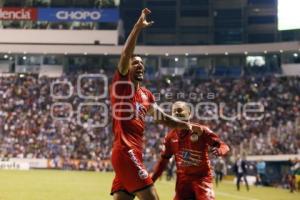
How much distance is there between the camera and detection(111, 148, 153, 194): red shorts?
7.27m

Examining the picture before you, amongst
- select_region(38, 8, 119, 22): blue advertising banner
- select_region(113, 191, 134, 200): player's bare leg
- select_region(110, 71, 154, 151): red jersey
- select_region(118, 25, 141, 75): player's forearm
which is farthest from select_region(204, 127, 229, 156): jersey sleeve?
select_region(38, 8, 119, 22): blue advertising banner

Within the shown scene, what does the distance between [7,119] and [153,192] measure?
145 ft

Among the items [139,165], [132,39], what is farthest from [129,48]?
[139,165]

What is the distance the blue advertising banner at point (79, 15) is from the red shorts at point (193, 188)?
2121 inches

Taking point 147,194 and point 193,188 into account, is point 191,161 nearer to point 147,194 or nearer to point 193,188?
point 193,188

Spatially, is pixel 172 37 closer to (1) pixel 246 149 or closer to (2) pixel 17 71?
(2) pixel 17 71

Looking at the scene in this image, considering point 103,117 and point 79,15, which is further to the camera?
point 79,15

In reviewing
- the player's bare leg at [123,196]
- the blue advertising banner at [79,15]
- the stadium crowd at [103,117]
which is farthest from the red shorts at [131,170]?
the blue advertising banner at [79,15]

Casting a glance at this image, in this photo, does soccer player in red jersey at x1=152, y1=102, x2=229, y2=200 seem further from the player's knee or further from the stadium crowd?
the stadium crowd

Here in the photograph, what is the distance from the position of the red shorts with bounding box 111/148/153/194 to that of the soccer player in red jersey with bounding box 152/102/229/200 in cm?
172

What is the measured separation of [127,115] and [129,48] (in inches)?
39.9

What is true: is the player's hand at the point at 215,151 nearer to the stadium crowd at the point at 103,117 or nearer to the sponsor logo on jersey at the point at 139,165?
the sponsor logo on jersey at the point at 139,165

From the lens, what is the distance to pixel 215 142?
9.02m

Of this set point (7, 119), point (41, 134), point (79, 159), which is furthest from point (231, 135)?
point (7, 119)
